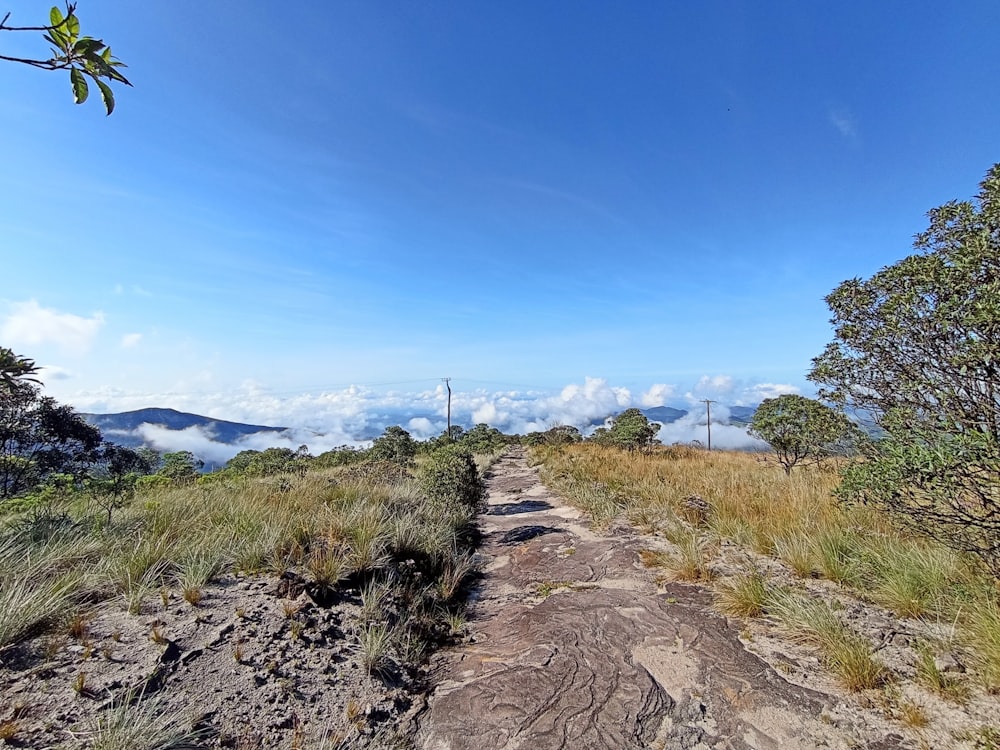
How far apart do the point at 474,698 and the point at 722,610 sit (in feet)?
8.45

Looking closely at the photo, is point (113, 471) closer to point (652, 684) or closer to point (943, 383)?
point (652, 684)

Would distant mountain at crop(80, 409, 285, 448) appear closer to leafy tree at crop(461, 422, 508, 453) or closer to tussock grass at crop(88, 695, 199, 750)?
leafy tree at crop(461, 422, 508, 453)

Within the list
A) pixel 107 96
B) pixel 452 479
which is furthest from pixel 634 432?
pixel 107 96

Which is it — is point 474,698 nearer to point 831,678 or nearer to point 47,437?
point 831,678

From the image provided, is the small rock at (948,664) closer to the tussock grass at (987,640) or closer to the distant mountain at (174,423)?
the tussock grass at (987,640)

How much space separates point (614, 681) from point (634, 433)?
20.0 meters

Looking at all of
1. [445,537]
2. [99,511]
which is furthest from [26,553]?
[445,537]

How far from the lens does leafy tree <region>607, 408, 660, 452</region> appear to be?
2235 cm

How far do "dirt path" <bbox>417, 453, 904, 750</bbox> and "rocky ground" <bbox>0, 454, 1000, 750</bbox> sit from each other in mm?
15

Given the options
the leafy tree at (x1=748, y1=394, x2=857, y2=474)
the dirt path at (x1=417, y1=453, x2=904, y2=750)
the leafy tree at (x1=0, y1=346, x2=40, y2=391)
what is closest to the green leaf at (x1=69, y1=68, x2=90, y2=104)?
the leafy tree at (x1=0, y1=346, x2=40, y2=391)

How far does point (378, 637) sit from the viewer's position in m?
3.66

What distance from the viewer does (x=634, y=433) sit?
2239 centimetres

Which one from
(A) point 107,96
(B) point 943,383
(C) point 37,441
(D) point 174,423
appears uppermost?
(A) point 107,96

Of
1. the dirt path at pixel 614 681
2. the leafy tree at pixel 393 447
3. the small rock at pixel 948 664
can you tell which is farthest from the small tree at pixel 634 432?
the small rock at pixel 948 664
